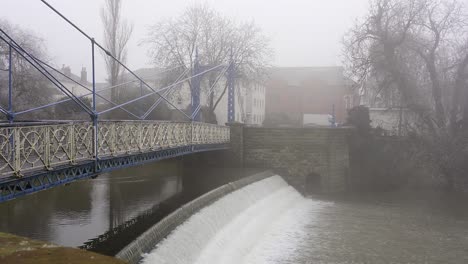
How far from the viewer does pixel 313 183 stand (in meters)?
26.6

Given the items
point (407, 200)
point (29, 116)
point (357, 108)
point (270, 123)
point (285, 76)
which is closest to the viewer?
point (407, 200)

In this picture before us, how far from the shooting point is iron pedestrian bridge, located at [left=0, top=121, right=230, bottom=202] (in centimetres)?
824

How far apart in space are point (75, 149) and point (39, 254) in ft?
13.4

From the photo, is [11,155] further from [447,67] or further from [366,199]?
[447,67]

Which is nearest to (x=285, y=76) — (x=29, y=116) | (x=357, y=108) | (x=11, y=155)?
(x=357, y=108)

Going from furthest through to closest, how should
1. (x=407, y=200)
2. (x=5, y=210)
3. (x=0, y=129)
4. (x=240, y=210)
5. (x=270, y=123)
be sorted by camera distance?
(x=270, y=123)
(x=407, y=200)
(x=240, y=210)
(x=5, y=210)
(x=0, y=129)

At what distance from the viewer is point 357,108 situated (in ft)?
97.7

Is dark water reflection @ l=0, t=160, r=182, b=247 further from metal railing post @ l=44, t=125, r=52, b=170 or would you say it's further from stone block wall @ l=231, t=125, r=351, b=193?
stone block wall @ l=231, t=125, r=351, b=193

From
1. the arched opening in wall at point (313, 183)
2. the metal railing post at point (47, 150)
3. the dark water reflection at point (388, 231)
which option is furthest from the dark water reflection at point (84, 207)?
the arched opening in wall at point (313, 183)

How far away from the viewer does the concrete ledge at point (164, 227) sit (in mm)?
9863

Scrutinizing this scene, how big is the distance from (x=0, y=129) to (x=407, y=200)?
20.2 m

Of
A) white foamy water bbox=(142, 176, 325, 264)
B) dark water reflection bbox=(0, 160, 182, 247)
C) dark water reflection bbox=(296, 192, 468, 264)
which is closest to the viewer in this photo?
white foamy water bbox=(142, 176, 325, 264)

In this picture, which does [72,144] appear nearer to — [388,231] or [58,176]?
[58,176]

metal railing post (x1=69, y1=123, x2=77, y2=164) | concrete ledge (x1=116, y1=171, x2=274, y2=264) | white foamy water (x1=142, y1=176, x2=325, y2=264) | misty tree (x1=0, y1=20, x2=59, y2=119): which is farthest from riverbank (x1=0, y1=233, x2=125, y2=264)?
misty tree (x1=0, y1=20, x2=59, y2=119)
